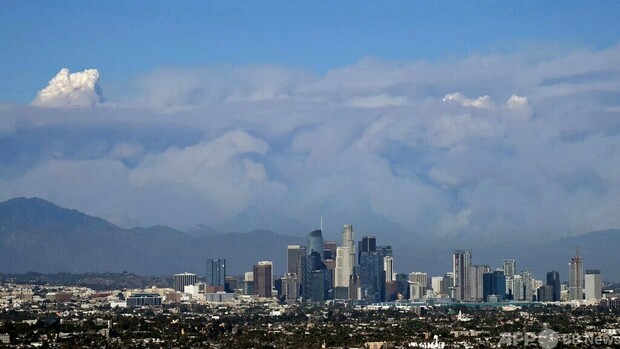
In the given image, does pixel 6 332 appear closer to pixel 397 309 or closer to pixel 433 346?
pixel 433 346

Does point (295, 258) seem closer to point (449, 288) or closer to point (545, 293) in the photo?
point (449, 288)

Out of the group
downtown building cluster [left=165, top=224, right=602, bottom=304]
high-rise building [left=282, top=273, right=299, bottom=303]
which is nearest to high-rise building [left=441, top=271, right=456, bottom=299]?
downtown building cluster [left=165, top=224, right=602, bottom=304]

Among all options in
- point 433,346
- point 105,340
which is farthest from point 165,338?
point 433,346

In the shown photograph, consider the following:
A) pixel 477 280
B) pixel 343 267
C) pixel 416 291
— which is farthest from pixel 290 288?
pixel 477 280

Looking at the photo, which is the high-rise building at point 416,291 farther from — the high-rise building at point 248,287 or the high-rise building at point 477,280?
the high-rise building at point 248,287

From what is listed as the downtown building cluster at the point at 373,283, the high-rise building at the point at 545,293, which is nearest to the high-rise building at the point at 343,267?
the downtown building cluster at the point at 373,283

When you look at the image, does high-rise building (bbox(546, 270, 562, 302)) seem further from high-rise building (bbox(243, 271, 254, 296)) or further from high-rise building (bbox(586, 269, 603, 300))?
high-rise building (bbox(243, 271, 254, 296))

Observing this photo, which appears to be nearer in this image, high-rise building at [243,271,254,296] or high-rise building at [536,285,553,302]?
high-rise building at [536,285,553,302]
